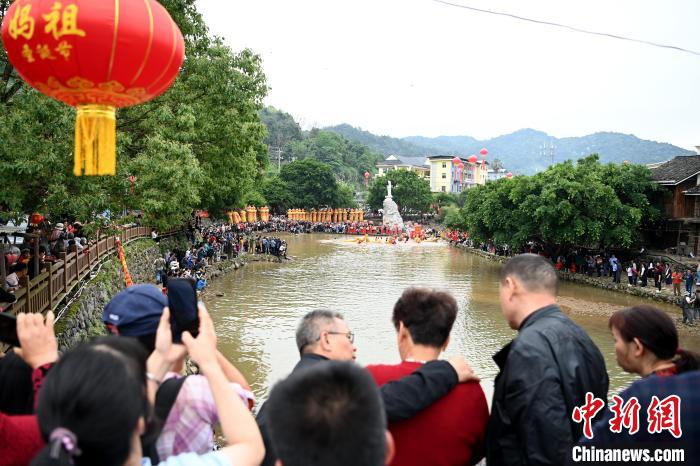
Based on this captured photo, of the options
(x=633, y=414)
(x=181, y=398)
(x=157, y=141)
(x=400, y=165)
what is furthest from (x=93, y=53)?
(x=400, y=165)

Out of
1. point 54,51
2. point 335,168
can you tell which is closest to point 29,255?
point 54,51

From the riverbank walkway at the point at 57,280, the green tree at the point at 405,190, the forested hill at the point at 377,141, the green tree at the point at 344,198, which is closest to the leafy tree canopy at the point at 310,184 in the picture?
the green tree at the point at 344,198

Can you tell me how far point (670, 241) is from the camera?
74.0 ft

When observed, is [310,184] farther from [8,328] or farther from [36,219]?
[8,328]

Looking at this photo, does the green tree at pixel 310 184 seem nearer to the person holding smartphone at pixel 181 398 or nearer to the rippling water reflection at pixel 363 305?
the rippling water reflection at pixel 363 305

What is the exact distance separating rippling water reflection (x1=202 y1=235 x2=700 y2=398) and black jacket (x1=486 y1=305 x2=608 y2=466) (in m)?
6.69

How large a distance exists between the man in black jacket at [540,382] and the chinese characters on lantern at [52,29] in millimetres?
3164

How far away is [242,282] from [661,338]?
17.8m

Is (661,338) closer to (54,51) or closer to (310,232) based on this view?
(54,51)

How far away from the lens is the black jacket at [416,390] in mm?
1928

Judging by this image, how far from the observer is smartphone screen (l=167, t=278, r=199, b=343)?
5.96 feet

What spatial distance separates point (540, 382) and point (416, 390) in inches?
21.0

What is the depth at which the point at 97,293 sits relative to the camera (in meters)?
10.8

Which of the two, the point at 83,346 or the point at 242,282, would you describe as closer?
the point at 83,346
